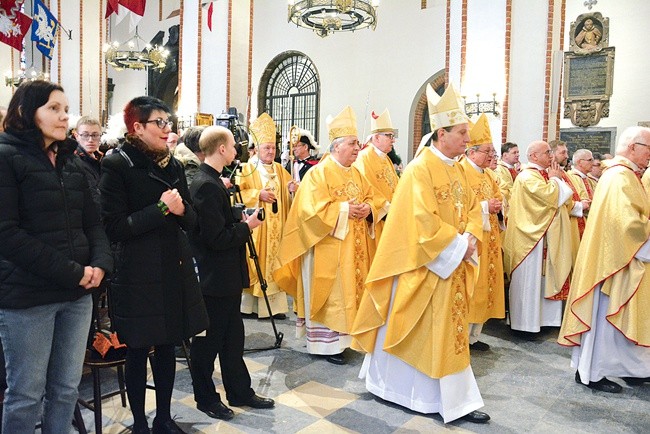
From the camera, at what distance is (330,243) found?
4.51m

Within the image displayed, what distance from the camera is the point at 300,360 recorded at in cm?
446

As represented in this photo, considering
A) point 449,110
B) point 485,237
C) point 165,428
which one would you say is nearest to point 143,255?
point 165,428

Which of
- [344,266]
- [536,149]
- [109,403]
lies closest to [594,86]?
[536,149]

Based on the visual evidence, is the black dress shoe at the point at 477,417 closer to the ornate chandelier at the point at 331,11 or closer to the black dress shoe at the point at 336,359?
the black dress shoe at the point at 336,359

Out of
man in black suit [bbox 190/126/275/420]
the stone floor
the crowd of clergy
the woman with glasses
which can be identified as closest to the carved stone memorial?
the crowd of clergy

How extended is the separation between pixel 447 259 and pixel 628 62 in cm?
1033

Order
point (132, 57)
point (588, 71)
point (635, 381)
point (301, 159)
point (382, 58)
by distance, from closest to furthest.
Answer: point (635, 381) → point (301, 159) → point (588, 71) → point (382, 58) → point (132, 57)

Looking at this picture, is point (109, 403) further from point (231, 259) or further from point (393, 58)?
point (393, 58)

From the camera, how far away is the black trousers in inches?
129

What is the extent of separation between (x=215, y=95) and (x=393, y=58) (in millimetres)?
4580

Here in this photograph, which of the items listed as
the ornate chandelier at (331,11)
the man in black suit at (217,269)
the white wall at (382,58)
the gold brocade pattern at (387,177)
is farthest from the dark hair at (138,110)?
the white wall at (382,58)

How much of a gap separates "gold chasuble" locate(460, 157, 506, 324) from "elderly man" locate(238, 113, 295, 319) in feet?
6.19

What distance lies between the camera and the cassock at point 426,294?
3348 mm

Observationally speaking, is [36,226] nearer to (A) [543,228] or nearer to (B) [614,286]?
(B) [614,286]
